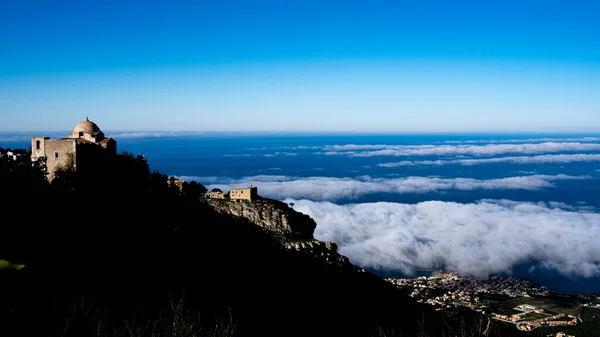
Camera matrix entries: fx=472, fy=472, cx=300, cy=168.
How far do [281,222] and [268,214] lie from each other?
6.01 ft

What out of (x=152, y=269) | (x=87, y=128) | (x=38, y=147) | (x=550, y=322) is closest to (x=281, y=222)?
(x=87, y=128)

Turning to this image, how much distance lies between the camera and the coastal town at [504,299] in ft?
247

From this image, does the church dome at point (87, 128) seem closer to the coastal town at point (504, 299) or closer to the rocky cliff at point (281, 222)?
the rocky cliff at point (281, 222)

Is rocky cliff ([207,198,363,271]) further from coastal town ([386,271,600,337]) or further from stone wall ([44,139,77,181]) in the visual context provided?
coastal town ([386,271,600,337])

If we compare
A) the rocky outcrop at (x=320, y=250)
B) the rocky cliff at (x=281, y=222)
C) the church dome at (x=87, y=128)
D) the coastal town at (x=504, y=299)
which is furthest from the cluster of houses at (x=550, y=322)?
the church dome at (x=87, y=128)

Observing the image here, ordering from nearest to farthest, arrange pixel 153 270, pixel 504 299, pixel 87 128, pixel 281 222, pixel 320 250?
pixel 153 270 < pixel 87 128 < pixel 320 250 < pixel 281 222 < pixel 504 299

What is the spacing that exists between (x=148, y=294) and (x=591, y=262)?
483 feet

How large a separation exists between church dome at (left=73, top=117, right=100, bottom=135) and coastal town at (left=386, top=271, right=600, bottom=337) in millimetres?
53511

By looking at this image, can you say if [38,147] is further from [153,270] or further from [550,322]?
[550,322]

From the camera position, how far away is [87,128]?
4016cm

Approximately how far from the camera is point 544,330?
230 feet

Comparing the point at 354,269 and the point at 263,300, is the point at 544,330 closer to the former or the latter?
the point at 354,269

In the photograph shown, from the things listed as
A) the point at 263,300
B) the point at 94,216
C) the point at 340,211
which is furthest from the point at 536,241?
the point at 94,216

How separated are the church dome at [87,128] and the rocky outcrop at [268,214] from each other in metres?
16.7
